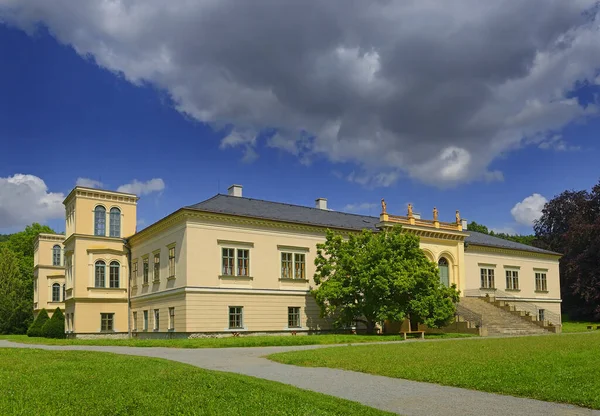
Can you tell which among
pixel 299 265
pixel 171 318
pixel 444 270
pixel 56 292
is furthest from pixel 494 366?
pixel 56 292

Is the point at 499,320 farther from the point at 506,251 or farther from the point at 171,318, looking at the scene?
the point at 171,318

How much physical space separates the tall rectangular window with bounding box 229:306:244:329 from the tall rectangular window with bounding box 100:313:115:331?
37.8 ft

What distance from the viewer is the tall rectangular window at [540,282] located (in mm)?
45969

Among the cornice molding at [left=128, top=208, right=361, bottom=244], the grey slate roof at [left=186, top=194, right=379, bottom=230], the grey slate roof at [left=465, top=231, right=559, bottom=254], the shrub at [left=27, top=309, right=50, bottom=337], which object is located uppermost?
the grey slate roof at [left=186, top=194, right=379, bottom=230]

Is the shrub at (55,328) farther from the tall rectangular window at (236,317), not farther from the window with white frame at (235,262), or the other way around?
the window with white frame at (235,262)

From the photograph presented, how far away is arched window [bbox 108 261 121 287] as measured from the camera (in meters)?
39.0

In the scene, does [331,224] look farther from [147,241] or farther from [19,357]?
[19,357]

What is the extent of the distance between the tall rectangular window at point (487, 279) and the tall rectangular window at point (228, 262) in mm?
20135

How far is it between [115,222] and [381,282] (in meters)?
20.7

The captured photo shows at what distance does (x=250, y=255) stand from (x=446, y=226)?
49.3 ft

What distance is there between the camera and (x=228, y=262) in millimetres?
31547

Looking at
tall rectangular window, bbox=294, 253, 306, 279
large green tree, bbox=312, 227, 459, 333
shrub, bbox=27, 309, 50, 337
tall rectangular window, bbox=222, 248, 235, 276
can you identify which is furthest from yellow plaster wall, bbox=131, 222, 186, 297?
shrub, bbox=27, 309, 50, 337

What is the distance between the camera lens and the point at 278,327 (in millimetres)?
32406

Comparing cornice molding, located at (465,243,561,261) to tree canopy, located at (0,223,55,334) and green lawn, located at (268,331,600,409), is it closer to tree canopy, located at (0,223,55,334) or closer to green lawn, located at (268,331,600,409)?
green lawn, located at (268,331,600,409)
